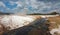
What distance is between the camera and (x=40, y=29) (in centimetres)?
93

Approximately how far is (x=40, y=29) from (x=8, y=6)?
0.42m

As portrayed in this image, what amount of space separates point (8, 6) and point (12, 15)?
10 centimetres

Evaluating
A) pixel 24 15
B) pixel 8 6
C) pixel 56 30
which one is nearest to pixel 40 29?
pixel 56 30

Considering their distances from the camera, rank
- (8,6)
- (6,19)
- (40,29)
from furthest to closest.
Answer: (8,6)
(6,19)
(40,29)

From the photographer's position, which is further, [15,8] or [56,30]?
[15,8]

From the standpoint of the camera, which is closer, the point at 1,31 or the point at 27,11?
the point at 1,31

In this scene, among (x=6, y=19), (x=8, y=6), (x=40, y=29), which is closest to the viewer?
(x=40, y=29)

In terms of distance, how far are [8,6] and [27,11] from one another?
7.2 inches

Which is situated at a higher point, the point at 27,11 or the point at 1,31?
the point at 27,11

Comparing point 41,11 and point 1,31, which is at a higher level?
point 41,11

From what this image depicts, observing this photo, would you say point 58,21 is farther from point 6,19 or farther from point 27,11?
point 6,19

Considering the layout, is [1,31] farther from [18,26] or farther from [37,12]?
[37,12]

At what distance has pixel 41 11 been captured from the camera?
119cm

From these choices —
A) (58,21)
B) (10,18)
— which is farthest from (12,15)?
(58,21)
